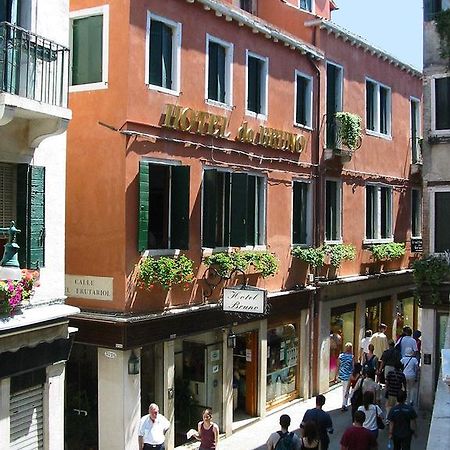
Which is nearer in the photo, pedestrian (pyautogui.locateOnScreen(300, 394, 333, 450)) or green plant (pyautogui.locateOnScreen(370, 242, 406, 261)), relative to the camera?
pedestrian (pyautogui.locateOnScreen(300, 394, 333, 450))

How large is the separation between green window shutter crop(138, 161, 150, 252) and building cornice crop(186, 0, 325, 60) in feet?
12.6

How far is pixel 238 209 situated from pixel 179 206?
2028mm

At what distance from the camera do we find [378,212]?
22906mm

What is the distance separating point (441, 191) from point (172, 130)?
693 cm

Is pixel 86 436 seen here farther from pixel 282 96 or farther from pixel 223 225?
pixel 282 96

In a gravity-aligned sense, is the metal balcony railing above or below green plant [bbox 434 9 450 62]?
below

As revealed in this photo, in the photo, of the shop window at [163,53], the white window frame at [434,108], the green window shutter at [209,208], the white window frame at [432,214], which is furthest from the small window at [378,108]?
the shop window at [163,53]

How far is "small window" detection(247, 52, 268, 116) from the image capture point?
17234 mm

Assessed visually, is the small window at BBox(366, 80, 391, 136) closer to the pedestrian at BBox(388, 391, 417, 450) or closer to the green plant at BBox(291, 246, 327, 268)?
the green plant at BBox(291, 246, 327, 268)

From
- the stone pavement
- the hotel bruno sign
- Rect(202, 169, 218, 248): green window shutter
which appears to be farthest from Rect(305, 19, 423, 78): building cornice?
the stone pavement

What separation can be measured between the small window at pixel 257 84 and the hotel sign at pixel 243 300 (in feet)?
15.1

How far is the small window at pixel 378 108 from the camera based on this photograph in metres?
22.7

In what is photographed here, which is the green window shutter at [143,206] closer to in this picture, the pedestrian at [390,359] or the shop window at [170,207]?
the shop window at [170,207]

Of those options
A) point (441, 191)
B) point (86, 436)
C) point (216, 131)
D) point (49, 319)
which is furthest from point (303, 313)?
point (49, 319)
